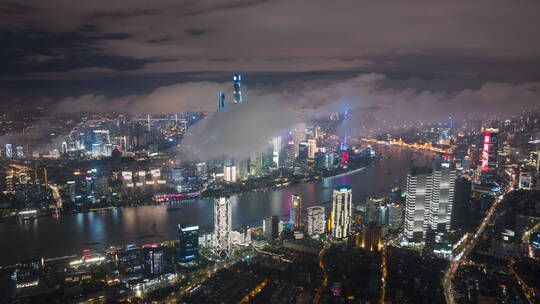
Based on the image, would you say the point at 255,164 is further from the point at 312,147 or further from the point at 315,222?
the point at 315,222

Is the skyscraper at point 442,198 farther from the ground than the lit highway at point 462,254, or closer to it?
farther from the ground

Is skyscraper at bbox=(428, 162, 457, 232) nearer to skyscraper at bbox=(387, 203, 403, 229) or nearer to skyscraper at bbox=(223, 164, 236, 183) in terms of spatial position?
skyscraper at bbox=(387, 203, 403, 229)

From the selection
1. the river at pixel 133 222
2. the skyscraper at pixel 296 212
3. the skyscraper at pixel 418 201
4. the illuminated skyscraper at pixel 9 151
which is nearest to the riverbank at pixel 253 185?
the river at pixel 133 222

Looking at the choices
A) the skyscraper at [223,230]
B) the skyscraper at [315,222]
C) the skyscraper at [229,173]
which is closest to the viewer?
the skyscraper at [223,230]

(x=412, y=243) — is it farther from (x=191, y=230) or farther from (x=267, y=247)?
(x=191, y=230)

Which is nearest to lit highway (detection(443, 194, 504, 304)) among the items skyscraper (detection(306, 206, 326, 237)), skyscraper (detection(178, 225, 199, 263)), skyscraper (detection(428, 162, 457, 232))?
skyscraper (detection(428, 162, 457, 232))

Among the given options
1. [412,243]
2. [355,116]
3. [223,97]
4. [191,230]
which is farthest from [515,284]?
[355,116]

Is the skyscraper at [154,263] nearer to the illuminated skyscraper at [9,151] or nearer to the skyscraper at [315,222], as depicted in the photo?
the skyscraper at [315,222]

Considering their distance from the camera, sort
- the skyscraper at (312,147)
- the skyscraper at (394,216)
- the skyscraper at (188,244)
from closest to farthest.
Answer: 1. the skyscraper at (188,244)
2. the skyscraper at (394,216)
3. the skyscraper at (312,147)
